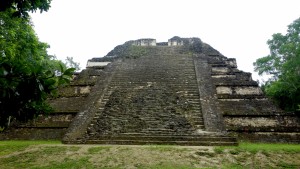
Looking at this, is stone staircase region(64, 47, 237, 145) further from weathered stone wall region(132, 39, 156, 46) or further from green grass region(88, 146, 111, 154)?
weathered stone wall region(132, 39, 156, 46)

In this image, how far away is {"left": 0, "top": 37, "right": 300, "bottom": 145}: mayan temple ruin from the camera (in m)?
7.63

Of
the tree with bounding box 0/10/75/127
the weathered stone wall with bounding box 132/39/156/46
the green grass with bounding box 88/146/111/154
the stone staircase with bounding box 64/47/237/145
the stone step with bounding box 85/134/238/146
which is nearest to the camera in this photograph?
the tree with bounding box 0/10/75/127

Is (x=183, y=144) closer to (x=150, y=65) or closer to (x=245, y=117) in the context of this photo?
(x=245, y=117)

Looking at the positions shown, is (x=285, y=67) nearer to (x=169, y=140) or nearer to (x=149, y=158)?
(x=169, y=140)

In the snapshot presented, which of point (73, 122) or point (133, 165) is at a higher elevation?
point (73, 122)

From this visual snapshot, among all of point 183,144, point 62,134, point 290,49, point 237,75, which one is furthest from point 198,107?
point 290,49

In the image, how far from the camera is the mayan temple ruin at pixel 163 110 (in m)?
7.63

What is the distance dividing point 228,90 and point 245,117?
76.4 inches

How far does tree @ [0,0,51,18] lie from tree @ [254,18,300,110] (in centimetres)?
1392

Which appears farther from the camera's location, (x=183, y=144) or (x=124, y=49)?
(x=124, y=49)

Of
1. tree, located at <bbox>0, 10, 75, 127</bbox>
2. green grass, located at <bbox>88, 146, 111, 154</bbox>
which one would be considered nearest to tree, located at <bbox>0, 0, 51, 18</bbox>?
tree, located at <bbox>0, 10, 75, 127</bbox>

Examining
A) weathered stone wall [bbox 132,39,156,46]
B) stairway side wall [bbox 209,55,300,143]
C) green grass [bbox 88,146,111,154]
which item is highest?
weathered stone wall [bbox 132,39,156,46]

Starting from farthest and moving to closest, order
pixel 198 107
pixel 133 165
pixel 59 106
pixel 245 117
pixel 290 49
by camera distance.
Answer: pixel 290 49 < pixel 59 106 < pixel 198 107 < pixel 245 117 < pixel 133 165

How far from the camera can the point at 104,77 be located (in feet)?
38.8
